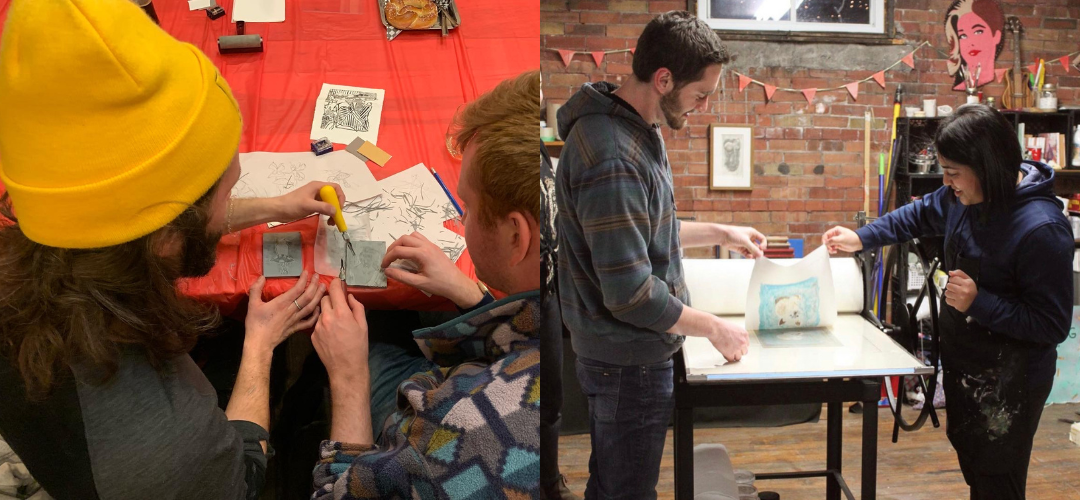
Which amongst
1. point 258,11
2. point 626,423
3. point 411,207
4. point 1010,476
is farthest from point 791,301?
point 258,11

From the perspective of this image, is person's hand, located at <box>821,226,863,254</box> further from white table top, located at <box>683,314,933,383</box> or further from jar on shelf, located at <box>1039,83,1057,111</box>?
jar on shelf, located at <box>1039,83,1057,111</box>

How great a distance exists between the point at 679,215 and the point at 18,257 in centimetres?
91

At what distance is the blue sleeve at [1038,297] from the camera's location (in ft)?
3.46

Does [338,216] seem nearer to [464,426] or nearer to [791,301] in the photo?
[464,426]

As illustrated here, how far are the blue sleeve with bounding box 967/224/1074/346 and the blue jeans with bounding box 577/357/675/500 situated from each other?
63cm

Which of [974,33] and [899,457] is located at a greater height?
[974,33]

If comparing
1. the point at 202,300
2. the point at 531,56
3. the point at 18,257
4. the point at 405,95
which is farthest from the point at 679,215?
the point at 18,257

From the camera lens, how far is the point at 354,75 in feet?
2.55

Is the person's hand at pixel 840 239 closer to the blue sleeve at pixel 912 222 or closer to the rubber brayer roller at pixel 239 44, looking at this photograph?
the blue sleeve at pixel 912 222

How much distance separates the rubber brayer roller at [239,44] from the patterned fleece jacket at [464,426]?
416mm

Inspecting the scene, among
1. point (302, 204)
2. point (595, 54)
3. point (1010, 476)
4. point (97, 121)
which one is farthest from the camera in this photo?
point (1010, 476)

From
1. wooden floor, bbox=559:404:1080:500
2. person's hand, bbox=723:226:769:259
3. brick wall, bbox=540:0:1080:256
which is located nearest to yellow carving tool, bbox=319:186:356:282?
brick wall, bbox=540:0:1080:256

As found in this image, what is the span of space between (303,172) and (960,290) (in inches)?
45.9

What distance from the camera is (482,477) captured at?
0.78 meters
